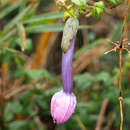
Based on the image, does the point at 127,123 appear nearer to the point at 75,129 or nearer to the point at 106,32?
A: the point at 75,129

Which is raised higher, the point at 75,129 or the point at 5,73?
the point at 5,73

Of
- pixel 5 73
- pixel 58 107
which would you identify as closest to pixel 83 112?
pixel 5 73

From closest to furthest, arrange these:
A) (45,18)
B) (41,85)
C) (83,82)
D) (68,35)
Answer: (68,35)
(45,18)
(83,82)
(41,85)

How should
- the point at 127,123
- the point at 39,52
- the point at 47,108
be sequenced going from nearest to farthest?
the point at 47,108, the point at 127,123, the point at 39,52

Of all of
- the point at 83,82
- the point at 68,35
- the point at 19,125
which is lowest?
the point at 19,125

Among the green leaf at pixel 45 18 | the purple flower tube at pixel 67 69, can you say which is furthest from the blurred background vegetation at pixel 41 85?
the purple flower tube at pixel 67 69

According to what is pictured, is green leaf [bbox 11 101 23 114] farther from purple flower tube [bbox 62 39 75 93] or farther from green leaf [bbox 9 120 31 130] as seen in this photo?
purple flower tube [bbox 62 39 75 93]

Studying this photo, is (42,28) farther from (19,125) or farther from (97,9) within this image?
(97,9)

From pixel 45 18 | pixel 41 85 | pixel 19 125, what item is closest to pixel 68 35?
pixel 45 18
